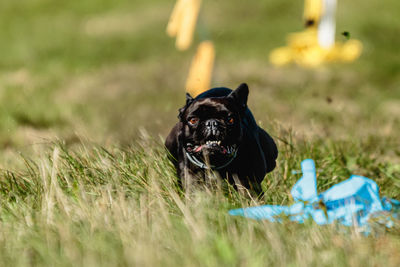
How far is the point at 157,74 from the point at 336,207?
736 cm

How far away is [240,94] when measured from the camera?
113 inches

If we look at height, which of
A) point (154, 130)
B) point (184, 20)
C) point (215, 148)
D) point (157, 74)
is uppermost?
point (184, 20)

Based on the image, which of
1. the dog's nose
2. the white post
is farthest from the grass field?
the white post

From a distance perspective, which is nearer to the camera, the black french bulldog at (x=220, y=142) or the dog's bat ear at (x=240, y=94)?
the black french bulldog at (x=220, y=142)

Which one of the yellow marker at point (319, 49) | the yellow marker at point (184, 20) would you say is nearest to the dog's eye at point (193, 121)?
the yellow marker at point (184, 20)

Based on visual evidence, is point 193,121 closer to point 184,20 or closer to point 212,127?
point 212,127

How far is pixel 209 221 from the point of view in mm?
2553

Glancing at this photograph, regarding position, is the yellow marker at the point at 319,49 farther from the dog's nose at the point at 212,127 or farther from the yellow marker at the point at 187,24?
the dog's nose at the point at 212,127

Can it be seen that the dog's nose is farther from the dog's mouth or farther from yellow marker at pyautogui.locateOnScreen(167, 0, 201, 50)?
yellow marker at pyautogui.locateOnScreen(167, 0, 201, 50)

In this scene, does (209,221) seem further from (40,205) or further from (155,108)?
(155,108)

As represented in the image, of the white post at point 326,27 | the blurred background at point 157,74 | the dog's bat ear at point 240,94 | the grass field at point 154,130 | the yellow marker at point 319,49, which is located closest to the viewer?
the grass field at point 154,130

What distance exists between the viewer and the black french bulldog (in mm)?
2742

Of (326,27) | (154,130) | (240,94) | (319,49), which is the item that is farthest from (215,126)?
(326,27)

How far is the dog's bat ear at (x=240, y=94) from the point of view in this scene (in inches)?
112
